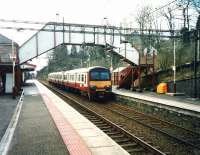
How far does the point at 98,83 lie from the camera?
26.4 metres

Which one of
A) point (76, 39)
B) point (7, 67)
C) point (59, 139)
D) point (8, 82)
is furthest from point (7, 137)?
point (8, 82)

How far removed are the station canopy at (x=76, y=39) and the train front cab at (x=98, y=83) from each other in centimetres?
457

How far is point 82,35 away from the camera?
30.5 metres

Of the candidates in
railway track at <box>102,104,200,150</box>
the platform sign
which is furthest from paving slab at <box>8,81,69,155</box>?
the platform sign

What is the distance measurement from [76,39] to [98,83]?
629 centimetres

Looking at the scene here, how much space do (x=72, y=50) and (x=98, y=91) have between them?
8892cm

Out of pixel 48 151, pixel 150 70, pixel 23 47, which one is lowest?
pixel 48 151

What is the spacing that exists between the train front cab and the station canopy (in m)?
4.57

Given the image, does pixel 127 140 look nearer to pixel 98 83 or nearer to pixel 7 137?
pixel 7 137

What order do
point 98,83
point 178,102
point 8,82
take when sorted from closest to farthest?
point 178,102
point 98,83
point 8,82

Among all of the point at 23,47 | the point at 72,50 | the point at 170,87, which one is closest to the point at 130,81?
the point at 170,87

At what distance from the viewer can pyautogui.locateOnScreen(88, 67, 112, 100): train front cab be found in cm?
2625

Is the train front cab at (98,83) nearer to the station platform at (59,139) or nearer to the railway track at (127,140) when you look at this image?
the railway track at (127,140)

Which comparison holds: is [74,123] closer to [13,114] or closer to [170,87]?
[13,114]
